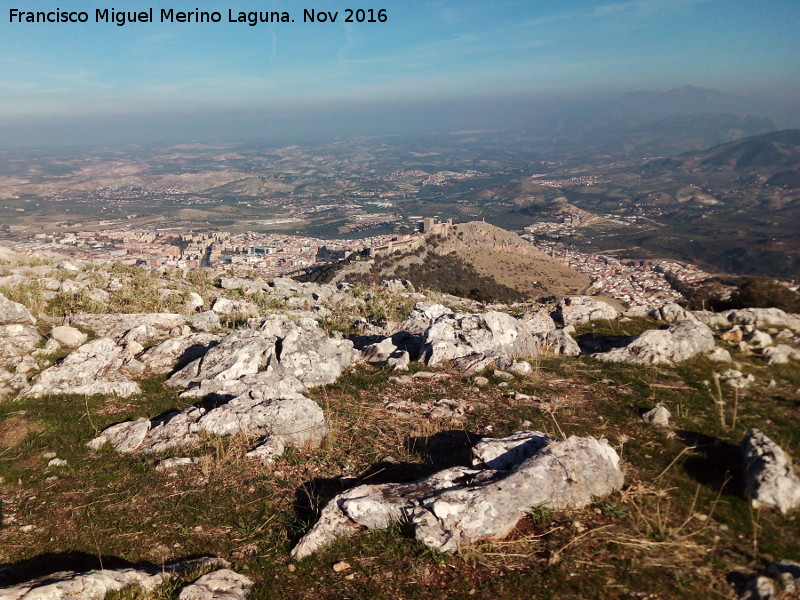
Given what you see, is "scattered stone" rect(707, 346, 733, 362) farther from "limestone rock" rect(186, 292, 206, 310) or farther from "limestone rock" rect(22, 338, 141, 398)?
"limestone rock" rect(186, 292, 206, 310)

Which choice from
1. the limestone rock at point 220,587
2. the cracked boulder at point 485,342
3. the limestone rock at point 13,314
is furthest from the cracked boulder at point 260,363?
the limestone rock at point 13,314

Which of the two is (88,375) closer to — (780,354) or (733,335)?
(780,354)

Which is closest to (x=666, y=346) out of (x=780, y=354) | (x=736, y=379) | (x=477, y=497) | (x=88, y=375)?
(x=736, y=379)

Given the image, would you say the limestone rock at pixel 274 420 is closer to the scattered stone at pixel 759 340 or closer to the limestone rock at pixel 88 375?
the limestone rock at pixel 88 375

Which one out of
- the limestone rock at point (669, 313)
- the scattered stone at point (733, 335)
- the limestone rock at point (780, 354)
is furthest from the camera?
the limestone rock at point (669, 313)

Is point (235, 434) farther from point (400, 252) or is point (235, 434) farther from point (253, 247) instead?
point (253, 247)

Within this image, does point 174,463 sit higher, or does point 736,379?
point 736,379
